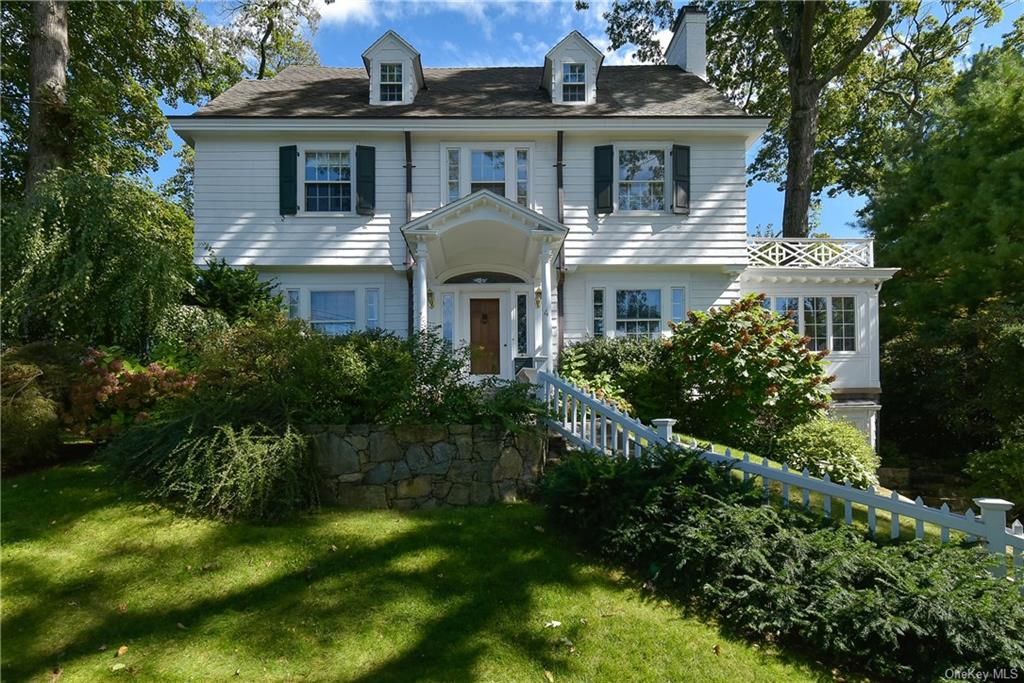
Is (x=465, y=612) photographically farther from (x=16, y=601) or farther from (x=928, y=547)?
(x=928, y=547)

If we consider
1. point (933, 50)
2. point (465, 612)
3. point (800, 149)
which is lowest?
point (465, 612)

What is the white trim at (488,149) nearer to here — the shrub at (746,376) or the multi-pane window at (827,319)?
the shrub at (746,376)

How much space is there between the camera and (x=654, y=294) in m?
12.5

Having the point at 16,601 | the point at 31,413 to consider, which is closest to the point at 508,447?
the point at 16,601

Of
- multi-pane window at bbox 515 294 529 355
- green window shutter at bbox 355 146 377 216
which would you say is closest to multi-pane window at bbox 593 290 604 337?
multi-pane window at bbox 515 294 529 355

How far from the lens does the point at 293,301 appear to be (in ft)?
39.8

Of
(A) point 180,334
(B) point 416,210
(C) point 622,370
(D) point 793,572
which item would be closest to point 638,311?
(C) point 622,370

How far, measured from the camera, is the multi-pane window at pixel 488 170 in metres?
12.3

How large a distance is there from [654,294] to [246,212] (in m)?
9.27

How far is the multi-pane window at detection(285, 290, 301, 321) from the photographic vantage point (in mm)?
12039

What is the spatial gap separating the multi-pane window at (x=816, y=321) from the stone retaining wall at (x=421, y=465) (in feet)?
31.2

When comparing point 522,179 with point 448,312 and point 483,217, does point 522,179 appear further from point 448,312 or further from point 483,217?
point 448,312

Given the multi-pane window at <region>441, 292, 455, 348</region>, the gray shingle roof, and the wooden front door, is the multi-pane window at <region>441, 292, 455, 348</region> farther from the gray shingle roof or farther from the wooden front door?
the gray shingle roof

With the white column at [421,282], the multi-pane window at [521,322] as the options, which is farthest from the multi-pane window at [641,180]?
the white column at [421,282]
